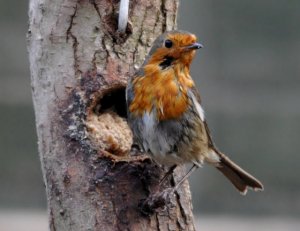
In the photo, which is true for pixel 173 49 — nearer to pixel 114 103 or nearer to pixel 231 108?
pixel 114 103

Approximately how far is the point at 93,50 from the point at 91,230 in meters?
0.72

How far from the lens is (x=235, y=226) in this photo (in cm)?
882

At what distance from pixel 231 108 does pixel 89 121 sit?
175 inches

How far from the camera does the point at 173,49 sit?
4488 mm

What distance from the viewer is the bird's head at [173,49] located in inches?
175

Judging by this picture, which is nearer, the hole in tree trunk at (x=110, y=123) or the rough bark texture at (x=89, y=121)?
the rough bark texture at (x=89, y=121)

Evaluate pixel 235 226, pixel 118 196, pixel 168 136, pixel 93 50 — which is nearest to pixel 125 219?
pixel 118 196

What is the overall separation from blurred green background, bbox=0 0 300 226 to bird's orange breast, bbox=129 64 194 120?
423 cm

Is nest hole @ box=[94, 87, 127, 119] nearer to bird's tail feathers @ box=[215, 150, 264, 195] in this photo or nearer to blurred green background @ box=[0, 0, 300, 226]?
bird's tail feathers @ box=[215, 150, 264, 195]

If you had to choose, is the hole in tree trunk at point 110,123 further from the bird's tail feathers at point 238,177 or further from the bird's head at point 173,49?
the bird's tail feathers at point 238,177

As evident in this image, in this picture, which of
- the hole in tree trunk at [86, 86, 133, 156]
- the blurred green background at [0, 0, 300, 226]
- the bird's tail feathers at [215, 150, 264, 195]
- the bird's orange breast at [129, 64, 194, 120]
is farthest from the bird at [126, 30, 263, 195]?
the blurred green background at [0, 0, 300, 226]

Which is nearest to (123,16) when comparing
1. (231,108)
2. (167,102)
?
(167,102)

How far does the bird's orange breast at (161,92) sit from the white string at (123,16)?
0.62ft

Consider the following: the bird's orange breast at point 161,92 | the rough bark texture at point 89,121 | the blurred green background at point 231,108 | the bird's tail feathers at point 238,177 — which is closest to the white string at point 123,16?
the rough bark texture at point 89,121
